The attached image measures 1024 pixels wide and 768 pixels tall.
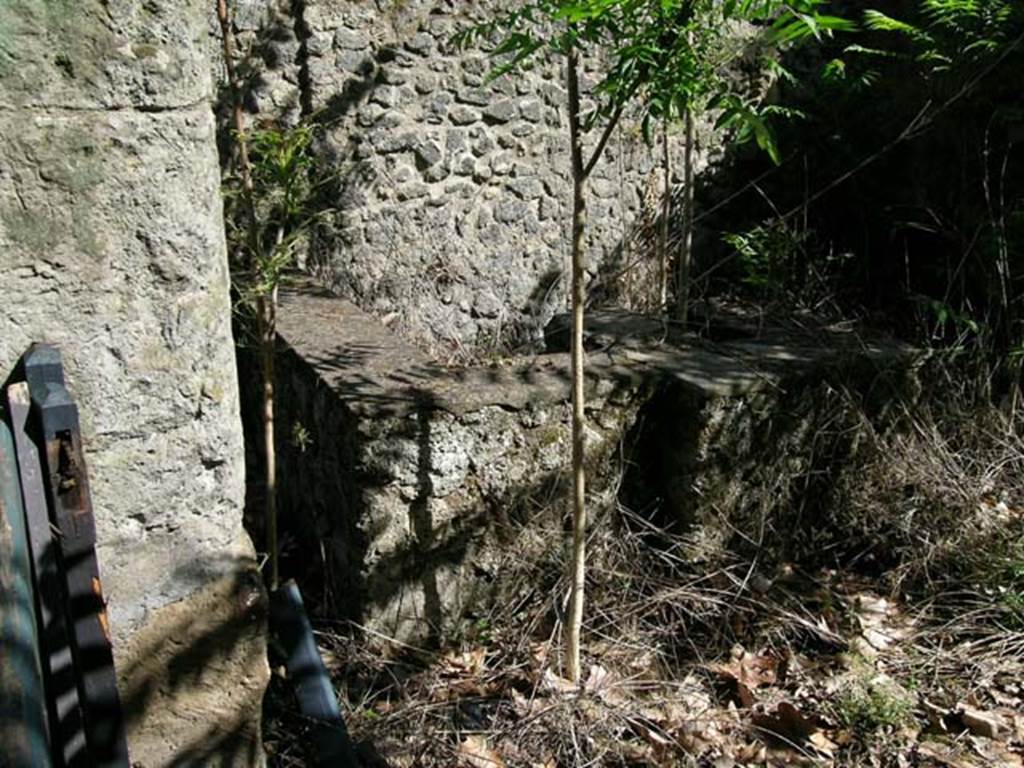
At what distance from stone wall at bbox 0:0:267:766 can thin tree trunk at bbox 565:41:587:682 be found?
4.20 ft

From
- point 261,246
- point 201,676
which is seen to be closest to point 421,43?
point 261,246

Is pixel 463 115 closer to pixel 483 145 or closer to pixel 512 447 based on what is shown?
pixel 483 145

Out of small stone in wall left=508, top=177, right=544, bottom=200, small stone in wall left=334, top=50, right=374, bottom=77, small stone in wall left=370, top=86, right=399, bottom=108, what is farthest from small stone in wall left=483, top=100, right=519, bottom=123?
small stone in wall left=334, top=50, right=374, bottom=77

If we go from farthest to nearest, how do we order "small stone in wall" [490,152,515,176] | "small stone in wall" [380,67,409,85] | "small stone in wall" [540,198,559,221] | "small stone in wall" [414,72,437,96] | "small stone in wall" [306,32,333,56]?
1. "small stone in wall" [540,198,559,221]
2. "small stone in wall" [490,152,515,176]
3. "small stone in wall" [414,72,437,96]
4. "small stone in wall" [380,67,409,85]
5. "small stone in wall" [306,32,333,56]

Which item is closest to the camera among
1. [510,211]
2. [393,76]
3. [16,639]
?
[16,639]

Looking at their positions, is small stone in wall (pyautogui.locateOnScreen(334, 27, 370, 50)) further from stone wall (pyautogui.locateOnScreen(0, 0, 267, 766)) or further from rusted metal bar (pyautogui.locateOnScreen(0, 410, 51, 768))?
rusted metal bar (pyautogui.locateOnScreen(0, 410, 51, 768))

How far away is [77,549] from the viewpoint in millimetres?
1680

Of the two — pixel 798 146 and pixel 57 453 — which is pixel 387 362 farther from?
pixel 798 146

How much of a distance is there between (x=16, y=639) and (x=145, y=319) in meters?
0.61

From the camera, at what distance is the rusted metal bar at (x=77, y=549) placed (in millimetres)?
1639

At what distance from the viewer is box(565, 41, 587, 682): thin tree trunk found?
2.91m

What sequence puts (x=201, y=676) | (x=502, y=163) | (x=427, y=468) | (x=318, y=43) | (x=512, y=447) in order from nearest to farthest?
(x=201, y=676), (x=427, y=468), (x=512, y=447), (x=318, y=43), (x=502, y=163)

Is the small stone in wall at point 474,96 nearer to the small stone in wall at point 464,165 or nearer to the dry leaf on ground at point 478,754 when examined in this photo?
the small stone in wall at point 464,165

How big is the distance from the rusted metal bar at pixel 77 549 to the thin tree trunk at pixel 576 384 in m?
1.59
